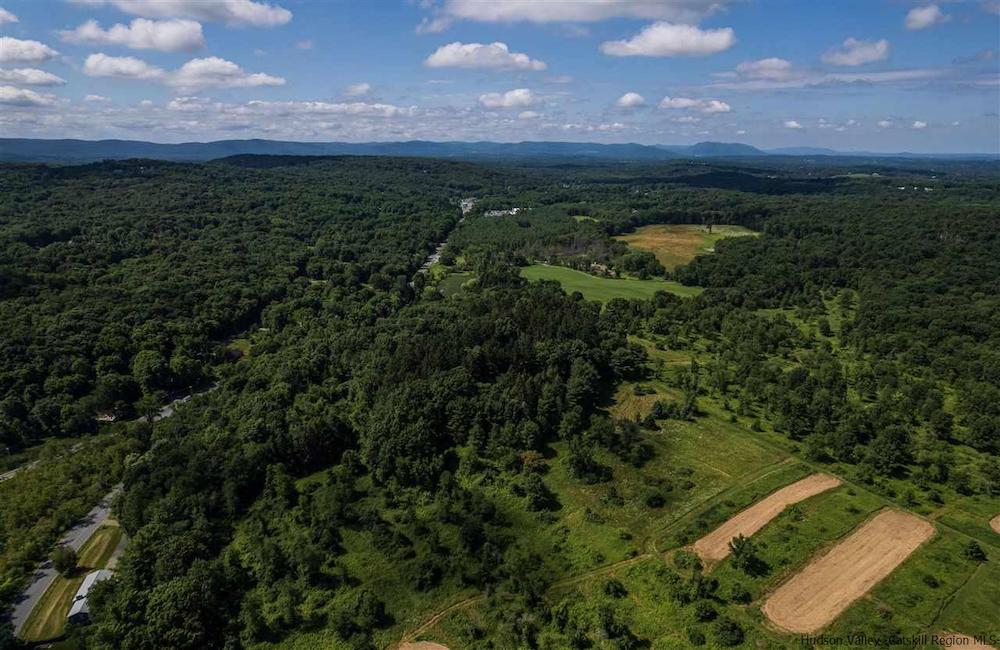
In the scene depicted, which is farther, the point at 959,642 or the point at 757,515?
the point at 757,515

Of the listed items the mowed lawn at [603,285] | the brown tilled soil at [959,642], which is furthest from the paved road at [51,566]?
the mowed lawn at [603,285]

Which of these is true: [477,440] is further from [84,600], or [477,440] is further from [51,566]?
[51,566]

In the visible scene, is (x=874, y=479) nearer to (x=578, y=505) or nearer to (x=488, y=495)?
(x=578, y=505)

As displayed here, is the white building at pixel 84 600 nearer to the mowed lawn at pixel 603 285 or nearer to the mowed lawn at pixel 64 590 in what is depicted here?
the mowed lawn at pixel 64 590

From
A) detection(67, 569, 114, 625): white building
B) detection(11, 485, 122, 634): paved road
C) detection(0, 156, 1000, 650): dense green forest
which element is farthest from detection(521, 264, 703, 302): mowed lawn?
detection(67, 569, 114, 625): white building

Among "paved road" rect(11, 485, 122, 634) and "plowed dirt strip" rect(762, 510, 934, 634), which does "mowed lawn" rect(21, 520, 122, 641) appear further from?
"plowed dirt strip" rect(762, 510, 934, 634)

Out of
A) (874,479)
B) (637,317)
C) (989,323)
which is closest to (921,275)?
(989,323)

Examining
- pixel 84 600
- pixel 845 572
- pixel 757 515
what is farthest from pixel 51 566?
pixel 845 572
